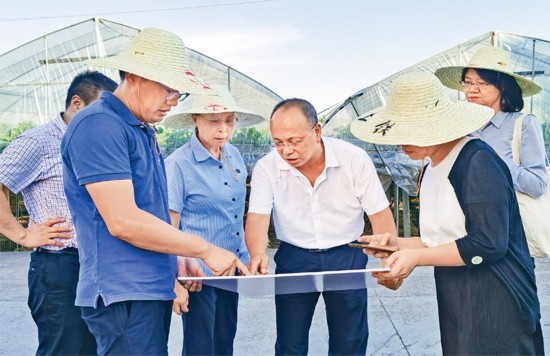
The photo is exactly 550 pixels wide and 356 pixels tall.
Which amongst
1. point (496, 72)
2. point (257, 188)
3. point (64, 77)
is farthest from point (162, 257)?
point (64, 77)

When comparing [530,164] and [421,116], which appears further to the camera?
[530,164]

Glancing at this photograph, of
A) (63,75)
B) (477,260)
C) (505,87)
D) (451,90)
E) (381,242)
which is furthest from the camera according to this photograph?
(63,75)

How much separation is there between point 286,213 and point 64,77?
7895 mm

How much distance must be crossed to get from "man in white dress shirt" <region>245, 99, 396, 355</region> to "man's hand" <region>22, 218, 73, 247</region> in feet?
2.62

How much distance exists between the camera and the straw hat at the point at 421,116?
192 centimetres

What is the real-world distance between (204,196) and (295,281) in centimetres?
73

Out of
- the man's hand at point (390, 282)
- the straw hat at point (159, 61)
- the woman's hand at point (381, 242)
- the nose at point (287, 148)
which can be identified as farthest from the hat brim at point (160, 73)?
the man's hand at point (390, 282)

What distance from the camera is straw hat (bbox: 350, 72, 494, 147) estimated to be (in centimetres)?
192

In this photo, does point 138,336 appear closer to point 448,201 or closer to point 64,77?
point 448,201

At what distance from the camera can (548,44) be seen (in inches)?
324

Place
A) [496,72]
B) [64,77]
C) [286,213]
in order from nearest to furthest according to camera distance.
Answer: [286,213] < [496,72] < [64,77]

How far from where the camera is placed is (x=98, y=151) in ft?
5.65

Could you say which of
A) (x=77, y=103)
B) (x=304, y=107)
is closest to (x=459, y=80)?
(x=304, y=107)

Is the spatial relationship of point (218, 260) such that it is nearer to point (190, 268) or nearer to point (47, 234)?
point (190, 268)
